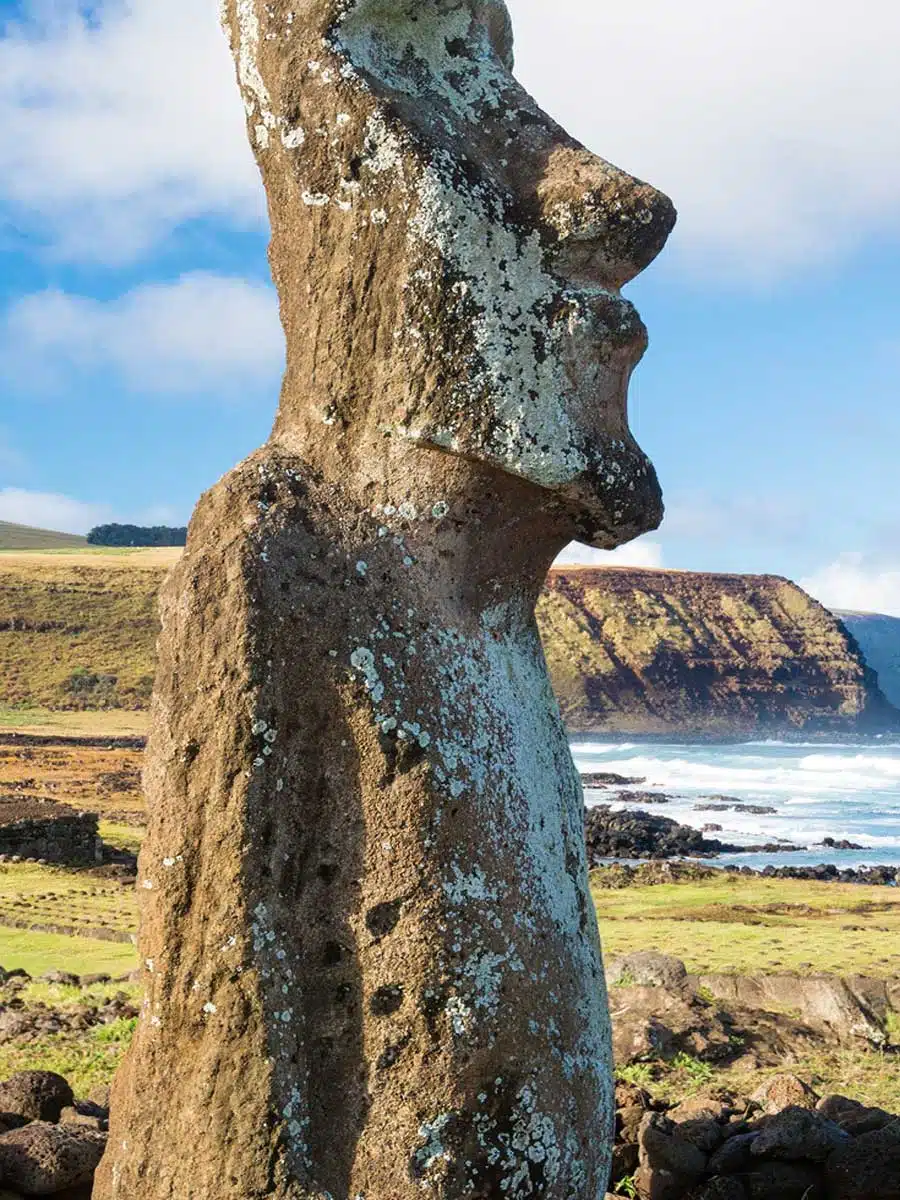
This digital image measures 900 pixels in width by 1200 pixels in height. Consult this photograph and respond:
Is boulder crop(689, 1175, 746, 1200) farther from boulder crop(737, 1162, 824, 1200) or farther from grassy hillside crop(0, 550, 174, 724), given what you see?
grassy hillside crop(0, 550, 174, 724)

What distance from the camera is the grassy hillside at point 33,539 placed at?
111812mm

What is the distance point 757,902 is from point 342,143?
17.1m

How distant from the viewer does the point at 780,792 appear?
4862cm

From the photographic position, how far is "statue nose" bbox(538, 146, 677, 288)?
367 cm

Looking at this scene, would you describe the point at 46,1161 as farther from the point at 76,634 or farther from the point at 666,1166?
the point at 76,634

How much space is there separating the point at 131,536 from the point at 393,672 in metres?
120

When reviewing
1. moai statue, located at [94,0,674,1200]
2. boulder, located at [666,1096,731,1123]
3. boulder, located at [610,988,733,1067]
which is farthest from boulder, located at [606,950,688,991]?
moai statue, located at [94,0,674,1200]

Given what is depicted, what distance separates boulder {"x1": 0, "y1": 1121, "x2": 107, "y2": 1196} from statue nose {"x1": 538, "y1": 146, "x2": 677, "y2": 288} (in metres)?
3.42

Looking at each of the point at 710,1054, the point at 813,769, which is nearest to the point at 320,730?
the point at 710,1054

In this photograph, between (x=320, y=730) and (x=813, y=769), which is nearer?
(x=320, y=730)

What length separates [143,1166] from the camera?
10.7 ft

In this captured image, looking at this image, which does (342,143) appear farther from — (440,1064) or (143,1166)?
(143,1166)

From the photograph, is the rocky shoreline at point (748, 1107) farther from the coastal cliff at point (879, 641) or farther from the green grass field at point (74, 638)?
the coastal cliff at point (879, 641)

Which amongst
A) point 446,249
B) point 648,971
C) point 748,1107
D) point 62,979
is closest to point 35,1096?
point 748,1107
